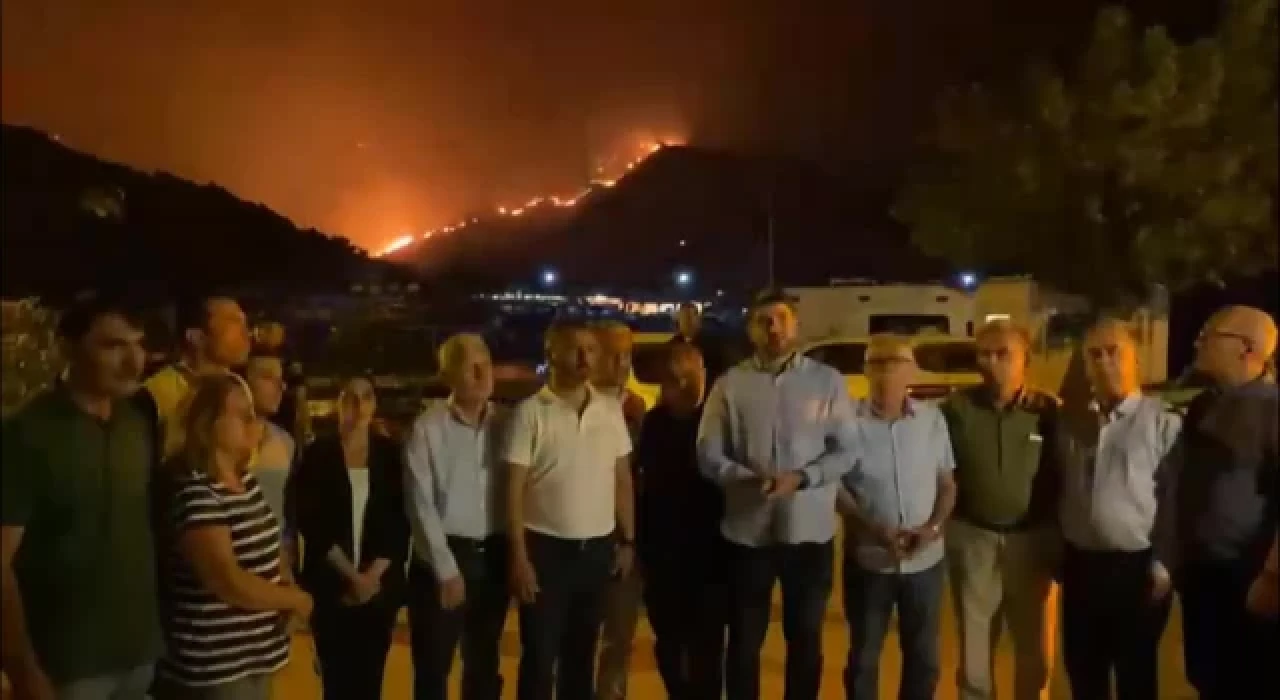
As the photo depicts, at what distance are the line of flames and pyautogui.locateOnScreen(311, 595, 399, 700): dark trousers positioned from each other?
1701 mm

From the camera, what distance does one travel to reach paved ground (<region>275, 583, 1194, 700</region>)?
502 centimetres

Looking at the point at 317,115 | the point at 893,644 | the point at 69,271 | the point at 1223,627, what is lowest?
the point at 893,644

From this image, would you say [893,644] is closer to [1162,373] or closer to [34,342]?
[1162,373]

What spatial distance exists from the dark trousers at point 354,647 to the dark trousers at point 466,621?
0.10m

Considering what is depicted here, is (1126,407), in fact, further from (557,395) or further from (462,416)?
(462,416)

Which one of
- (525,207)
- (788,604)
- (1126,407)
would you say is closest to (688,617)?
(788,604)

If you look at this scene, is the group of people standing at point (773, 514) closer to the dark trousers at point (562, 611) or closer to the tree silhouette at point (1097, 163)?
the dark trousers at point (562, 611)

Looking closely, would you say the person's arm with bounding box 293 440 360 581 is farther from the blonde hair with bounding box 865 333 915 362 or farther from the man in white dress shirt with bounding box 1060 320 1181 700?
the man in white dress shirt with bounding box 1060 320 1181 700

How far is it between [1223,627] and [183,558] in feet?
9.65

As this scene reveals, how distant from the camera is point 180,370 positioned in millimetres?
4062

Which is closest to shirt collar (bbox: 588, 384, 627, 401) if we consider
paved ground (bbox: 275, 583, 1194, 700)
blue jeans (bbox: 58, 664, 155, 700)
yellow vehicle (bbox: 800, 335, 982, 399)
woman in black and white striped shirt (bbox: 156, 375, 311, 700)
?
paved ground (bbox: 275, 583, 1194, 700)

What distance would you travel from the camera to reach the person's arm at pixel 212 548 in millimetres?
3078

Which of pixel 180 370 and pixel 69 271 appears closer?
pixel 69 271

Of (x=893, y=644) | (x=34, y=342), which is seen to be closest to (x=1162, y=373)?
(x=893, y=644)
